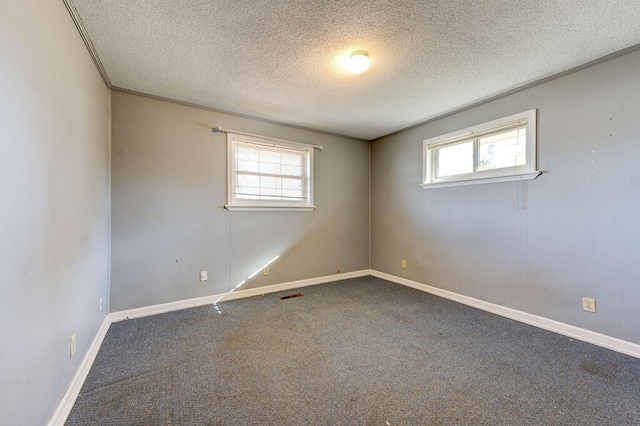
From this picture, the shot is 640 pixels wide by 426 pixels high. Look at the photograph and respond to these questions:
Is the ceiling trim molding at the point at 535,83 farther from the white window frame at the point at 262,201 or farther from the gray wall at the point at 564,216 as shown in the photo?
the white window frame at the point at 262,201

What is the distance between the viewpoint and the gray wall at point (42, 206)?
1075mm

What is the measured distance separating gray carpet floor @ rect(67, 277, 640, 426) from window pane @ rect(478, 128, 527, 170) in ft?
5.55

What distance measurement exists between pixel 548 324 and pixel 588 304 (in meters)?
0.39

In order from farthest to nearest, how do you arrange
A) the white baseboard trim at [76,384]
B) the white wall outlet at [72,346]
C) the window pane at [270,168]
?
the window pane at [270,168] < the white wall outlet at [72,346] < the white baseboard trim at [76,384]

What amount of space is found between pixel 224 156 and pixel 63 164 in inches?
75.8

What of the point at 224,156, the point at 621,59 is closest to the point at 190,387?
the point at 224,156

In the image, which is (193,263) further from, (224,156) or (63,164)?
(63,164)

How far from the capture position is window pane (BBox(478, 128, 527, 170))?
9.51ft

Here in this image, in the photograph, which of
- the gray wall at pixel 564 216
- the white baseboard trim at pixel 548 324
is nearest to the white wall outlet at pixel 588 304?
the gray wall at pixel 564 216

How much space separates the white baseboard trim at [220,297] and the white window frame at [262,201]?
1097 millimetres

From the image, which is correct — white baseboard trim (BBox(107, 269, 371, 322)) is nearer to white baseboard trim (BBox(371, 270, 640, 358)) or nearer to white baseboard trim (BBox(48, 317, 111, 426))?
white baseboard trim (BBox(48, 317, 111, 426))

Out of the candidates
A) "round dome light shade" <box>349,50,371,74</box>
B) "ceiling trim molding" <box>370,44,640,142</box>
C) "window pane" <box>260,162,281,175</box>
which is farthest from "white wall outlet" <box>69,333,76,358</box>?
"ceiling trim molding" <box>370,44,640,142</box>

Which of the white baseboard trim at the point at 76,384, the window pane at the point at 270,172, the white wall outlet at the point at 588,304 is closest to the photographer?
the white baseboard trim at the point at 76,384

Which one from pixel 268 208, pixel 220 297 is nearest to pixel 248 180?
pixel 268 208
